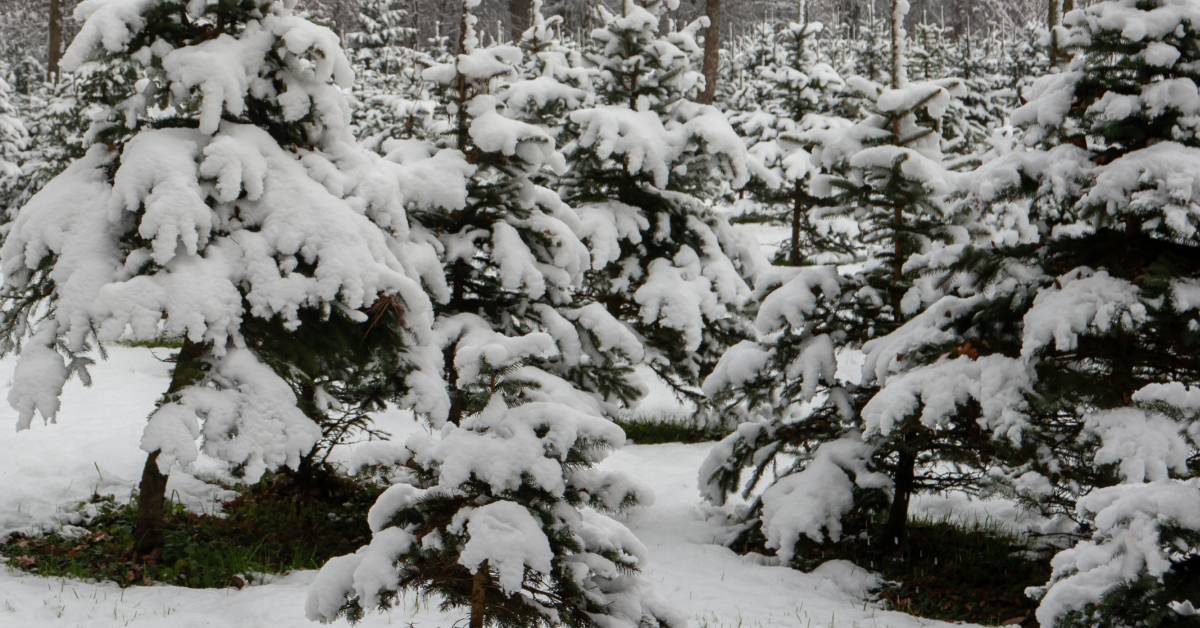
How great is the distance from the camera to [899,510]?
8.59m

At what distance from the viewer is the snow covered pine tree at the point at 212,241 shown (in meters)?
6.76

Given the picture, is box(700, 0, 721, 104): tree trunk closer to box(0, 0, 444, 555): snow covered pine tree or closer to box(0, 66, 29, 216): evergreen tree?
box(0, 0, 444, 555): snow covered pine tree

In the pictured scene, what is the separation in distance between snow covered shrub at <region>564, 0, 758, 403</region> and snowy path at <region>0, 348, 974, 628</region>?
1.89 meters

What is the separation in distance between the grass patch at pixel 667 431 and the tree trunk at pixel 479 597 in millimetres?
8848

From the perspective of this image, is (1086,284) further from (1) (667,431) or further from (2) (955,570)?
(1) (667,431)

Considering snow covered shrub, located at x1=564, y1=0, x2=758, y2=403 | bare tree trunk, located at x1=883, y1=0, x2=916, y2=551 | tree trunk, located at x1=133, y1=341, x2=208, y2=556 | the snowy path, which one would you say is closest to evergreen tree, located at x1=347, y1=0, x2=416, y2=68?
the snowy path

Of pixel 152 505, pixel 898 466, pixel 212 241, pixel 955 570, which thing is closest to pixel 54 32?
pixel 152 505

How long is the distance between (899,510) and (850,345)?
60.9 inches

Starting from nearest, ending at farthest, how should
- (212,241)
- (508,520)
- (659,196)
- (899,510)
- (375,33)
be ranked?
(508,520), (212,241), (899,510), (659,196), (375,33)

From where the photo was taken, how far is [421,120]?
43.4 ft

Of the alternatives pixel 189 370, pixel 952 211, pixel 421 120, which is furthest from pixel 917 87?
pixel 421 120

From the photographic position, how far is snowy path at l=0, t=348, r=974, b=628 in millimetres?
6672

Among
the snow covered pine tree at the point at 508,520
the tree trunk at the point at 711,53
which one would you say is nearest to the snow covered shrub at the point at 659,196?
the snow covered pine tree at the point at 508,520

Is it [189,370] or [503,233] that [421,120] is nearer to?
[503,233]
